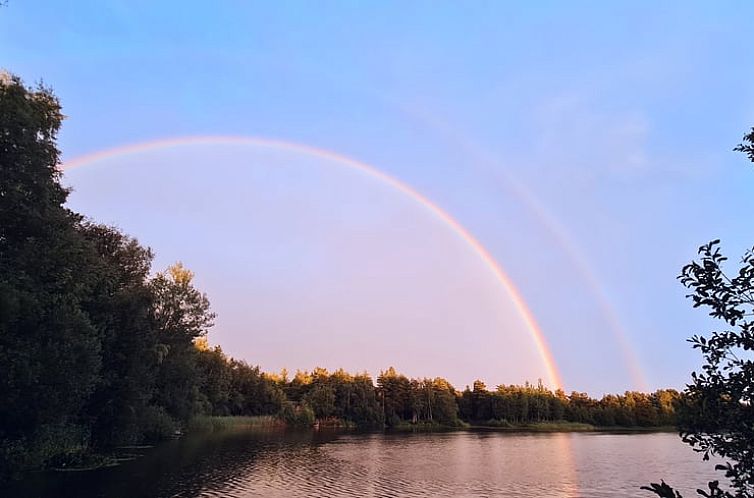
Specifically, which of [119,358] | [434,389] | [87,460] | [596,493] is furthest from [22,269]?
[434,389]

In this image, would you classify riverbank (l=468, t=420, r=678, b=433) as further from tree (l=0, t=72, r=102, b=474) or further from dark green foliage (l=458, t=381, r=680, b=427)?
tree (l=0, t=72, r=102, b=474)

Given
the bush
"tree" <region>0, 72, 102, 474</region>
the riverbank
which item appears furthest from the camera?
the riverbank

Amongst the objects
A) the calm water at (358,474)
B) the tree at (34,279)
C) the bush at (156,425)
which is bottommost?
the calm water at (358,474)

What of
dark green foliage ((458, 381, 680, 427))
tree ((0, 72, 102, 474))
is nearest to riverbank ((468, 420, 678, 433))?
dark green foliage ((458, 381, 680, 427))

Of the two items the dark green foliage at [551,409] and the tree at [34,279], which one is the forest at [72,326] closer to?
the tree at [34,279]

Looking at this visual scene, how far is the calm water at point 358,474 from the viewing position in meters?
31.3

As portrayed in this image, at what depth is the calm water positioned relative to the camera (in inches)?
1234

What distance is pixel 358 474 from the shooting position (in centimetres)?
4106

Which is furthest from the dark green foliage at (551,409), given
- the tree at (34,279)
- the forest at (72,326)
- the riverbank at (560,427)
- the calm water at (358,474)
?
the tree at (34,279)

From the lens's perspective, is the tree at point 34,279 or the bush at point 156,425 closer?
the tree at point 34,279

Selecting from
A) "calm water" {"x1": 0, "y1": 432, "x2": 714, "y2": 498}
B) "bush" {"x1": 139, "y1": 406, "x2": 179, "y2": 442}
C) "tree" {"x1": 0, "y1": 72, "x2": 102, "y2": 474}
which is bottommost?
"calm water" {"x1": 0, "y1": 432, "x2": 714, "y2": 498}

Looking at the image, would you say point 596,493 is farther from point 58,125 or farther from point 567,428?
point 567,428

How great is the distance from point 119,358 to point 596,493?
36.8 metres

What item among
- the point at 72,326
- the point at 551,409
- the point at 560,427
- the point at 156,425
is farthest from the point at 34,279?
the point at 551,409
